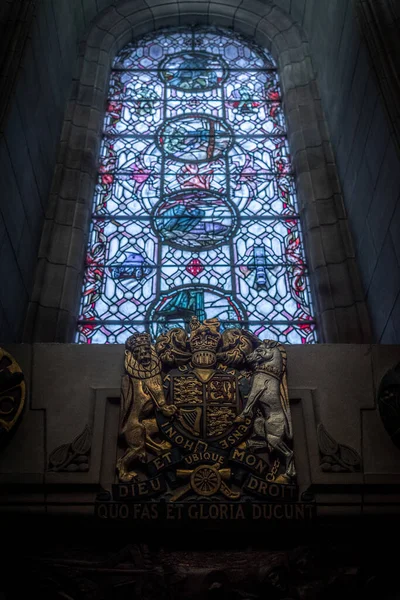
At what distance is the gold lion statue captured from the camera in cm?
549

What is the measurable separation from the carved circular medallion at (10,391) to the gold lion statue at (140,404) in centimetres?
78

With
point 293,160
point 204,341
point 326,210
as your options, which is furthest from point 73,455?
point 293,160

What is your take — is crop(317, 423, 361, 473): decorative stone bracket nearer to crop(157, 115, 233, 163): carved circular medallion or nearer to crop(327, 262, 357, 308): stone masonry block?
crop(327, 262, 357, 308): stone masonry block

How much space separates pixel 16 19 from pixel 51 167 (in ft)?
5.69

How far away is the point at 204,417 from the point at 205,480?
0.55 m

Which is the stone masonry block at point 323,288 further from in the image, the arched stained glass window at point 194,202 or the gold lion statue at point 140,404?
the gold lion statue at point 140,404

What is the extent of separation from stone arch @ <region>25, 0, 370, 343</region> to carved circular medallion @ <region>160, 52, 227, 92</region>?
0.83m

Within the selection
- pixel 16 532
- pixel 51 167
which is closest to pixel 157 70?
pixel 51 167

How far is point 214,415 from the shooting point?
5766 mm

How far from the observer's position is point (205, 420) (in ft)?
18.7

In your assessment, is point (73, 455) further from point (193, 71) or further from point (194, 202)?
point (193, 71)

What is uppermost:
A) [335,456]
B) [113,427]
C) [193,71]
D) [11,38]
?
[193,71]

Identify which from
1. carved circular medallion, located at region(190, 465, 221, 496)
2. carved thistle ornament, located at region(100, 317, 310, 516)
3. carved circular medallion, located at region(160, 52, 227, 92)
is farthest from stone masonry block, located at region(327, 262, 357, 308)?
Answer: carved circular medallion, located at region(160, 52, 227, 92)

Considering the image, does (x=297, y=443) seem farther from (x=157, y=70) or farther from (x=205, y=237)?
(x=157, y=70)
